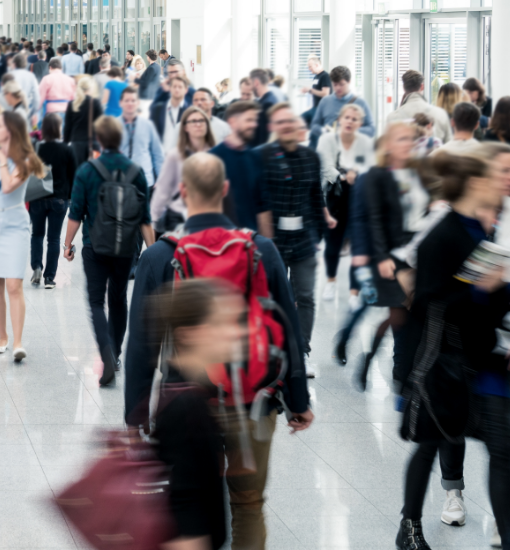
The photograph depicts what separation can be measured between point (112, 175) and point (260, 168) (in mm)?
963

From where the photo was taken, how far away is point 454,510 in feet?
13.6

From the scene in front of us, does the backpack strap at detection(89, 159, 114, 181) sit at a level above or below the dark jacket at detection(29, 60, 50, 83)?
below

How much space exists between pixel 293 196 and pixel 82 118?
6375 mm

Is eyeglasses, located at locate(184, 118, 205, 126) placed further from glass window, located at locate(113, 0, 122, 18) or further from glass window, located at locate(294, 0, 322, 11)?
glass window, located at locate(113, 0, 122, 18)

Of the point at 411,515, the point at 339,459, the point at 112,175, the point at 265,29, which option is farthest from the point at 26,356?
the point at 265,29

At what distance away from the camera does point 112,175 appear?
611 centimetres

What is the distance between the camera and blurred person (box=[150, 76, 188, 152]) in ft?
30.7

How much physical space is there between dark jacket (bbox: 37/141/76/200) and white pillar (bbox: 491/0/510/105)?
663 centimetres

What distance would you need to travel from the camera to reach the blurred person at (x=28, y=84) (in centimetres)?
1501

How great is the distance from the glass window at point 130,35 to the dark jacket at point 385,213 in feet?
97.8

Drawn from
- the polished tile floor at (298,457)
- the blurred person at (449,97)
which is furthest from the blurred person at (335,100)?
the polished tile floor at (298,457)

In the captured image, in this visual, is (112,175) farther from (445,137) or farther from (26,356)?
(445,137)

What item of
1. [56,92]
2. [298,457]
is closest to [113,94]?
[56,92]

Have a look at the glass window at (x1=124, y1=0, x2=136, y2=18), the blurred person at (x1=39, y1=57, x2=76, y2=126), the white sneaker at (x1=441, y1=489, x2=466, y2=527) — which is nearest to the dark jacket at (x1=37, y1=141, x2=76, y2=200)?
the blurred person at (x1=39, y1=57, x2=76, y2=126)
